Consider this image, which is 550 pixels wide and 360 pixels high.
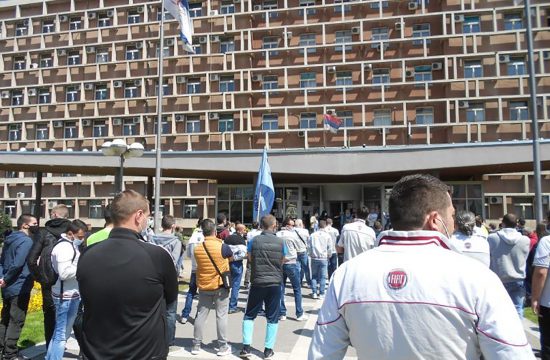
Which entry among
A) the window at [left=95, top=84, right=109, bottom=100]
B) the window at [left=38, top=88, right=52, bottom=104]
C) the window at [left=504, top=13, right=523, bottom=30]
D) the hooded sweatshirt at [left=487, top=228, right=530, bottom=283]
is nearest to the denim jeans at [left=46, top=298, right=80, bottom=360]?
the hooded sweatshirt at [left=487, top=228, right=530, bottom=283]

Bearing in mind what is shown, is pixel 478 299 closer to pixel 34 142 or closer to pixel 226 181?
pixel 226 181

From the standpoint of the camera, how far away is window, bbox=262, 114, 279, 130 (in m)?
39.0


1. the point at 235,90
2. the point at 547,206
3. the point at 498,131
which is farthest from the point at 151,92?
the point at 547,206

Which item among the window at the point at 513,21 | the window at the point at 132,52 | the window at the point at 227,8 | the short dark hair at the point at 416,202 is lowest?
the short dark hair at the point at 416,202

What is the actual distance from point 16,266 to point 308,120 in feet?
109

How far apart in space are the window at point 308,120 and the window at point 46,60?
26962 mm

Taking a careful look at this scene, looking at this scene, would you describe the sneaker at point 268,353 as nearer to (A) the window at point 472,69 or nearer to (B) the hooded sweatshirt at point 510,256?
(B) the hooded sweatshirt at point 510,256

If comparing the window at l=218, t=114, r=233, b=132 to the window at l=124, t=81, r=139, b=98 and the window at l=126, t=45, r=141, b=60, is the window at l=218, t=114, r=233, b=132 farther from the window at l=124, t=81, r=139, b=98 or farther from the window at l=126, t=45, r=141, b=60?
the window at l=126, t=45, r=141, b=60

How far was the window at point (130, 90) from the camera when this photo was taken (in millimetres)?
42812

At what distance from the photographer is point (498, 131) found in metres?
34.6

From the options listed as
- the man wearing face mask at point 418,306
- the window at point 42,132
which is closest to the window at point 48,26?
the window at point 42,132

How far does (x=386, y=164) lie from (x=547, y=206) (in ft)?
55.6

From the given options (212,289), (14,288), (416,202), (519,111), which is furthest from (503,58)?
(416,202)

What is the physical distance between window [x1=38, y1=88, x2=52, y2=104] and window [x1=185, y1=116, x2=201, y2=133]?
15.5 metres
